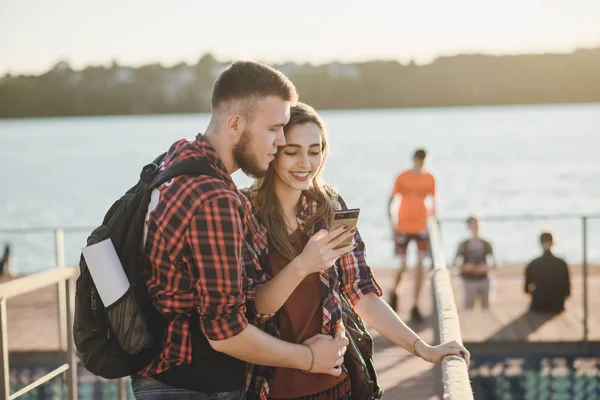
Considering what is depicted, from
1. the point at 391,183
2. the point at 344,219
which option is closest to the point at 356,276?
the point at 344,219

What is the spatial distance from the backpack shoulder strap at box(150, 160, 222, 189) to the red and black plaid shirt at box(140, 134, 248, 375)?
0.06 ft

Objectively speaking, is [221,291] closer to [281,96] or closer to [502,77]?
[281,96]

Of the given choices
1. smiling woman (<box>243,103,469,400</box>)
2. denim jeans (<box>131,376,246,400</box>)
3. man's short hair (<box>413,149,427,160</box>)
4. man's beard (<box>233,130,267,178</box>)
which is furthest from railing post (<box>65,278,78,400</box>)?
man's short hair (<box>413,149,427,160</box>)

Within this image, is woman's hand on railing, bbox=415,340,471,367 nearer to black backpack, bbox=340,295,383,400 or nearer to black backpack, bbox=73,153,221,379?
black backpack, bbox=340,295,383,400

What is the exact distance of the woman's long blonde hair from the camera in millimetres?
2457

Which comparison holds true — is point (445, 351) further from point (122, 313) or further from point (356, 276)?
point (122, 313)

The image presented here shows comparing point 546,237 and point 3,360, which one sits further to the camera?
point 546,237

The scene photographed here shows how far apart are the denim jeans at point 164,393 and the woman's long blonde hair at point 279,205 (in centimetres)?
48

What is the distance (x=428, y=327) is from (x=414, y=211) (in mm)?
1169

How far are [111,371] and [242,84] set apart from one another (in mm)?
850

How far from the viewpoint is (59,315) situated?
401 centimetres

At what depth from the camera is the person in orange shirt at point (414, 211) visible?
314 inches

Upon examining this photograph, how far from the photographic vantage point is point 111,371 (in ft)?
6.89

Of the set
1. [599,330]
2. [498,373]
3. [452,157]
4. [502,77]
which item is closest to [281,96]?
[498,373]
